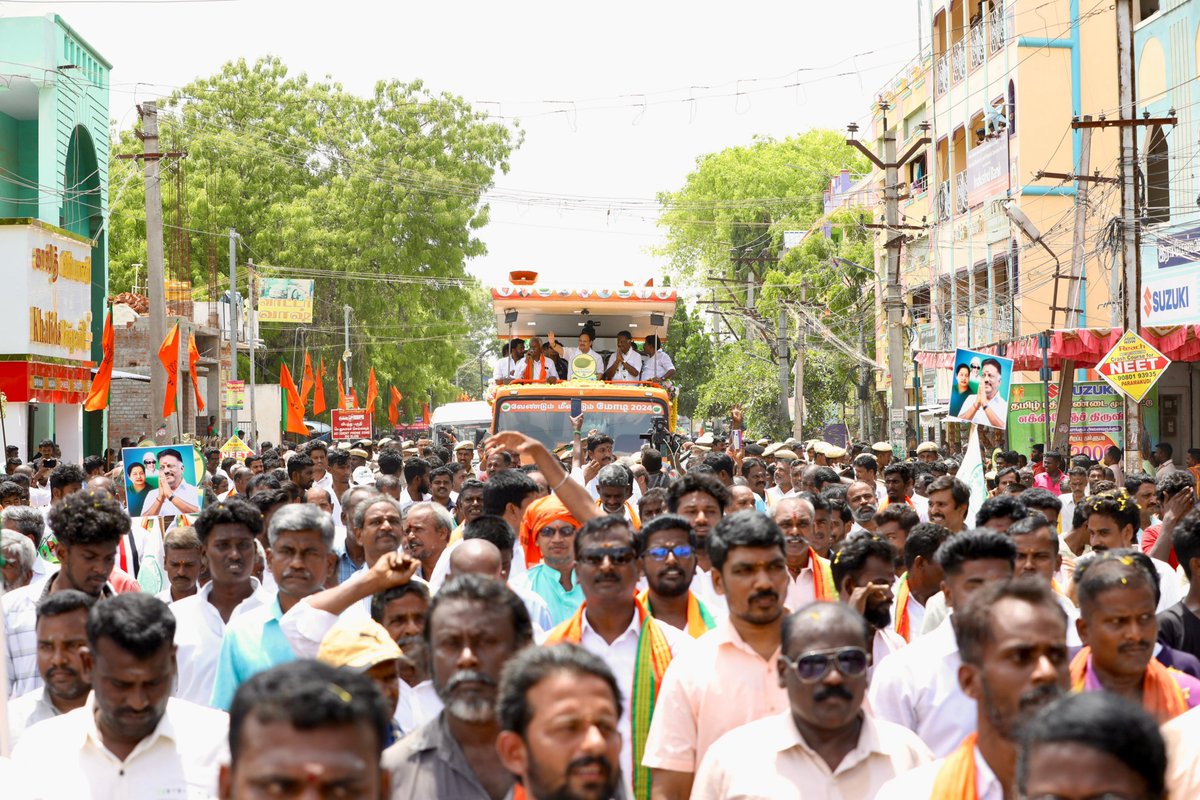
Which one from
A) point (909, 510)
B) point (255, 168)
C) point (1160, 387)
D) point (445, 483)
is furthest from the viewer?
point (255, 168)

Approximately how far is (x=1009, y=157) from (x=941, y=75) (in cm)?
706

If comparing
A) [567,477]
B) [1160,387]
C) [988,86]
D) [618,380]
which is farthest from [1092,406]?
[567,477]

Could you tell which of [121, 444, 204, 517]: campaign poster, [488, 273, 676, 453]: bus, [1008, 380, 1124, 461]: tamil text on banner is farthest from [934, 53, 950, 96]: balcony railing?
[121, 444, 204, 517]: campaign poster

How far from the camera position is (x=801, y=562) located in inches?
290

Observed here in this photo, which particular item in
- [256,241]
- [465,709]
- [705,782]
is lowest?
[705,782]

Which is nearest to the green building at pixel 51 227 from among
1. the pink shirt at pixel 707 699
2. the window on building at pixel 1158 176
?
the window on building at pixel 1158 176

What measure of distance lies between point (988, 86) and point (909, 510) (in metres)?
29.1

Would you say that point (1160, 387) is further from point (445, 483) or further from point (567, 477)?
point (567, 477)

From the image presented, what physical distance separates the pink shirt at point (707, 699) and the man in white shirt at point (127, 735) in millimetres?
1311

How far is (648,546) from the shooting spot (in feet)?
19.5

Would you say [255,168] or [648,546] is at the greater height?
[255,168]

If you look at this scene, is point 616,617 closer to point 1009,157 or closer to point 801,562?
point 801,562

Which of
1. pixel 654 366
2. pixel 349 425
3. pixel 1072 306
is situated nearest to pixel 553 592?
pixel 654 366

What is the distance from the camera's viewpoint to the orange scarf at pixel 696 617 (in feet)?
19.1
